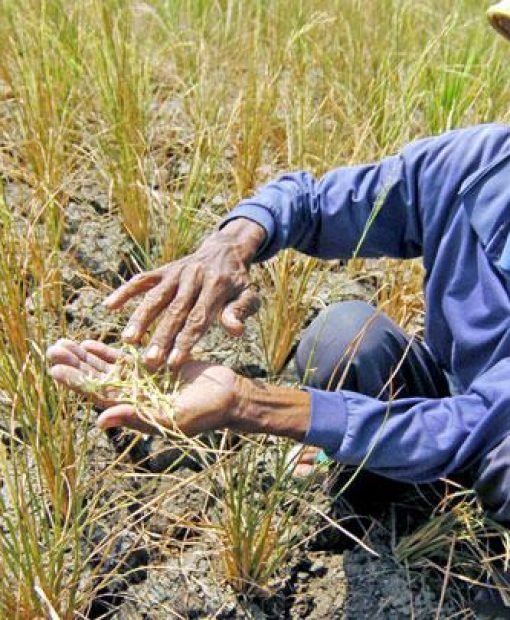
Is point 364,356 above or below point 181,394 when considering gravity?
below

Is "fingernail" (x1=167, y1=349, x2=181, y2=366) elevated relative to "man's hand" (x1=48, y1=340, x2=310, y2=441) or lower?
elevated

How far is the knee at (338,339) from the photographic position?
1823 mm

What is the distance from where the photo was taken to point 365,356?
5.97ft

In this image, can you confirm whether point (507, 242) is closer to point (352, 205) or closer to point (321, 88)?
point (352, 205)

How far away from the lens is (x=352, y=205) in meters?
1.81

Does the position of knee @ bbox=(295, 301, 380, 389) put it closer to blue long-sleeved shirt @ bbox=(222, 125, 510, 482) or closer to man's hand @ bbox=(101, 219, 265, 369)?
blue long-sleeved shirt @ bbox=(222, 125, 510, 482)

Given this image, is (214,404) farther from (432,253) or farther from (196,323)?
(432,253)

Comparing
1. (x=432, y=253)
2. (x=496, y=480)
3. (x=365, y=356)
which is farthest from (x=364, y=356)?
(x=496, y=480)

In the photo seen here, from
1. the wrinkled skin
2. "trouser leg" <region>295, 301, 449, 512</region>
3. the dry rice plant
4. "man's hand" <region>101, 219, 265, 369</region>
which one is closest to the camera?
the wrinkled skin

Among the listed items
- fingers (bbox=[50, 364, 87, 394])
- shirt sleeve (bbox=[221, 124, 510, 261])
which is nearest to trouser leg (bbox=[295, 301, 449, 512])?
shirt sleeve (bbox=[221, 124, 510, 261])

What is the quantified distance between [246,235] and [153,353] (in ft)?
0.97

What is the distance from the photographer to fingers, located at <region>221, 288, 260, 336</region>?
1.56 metres

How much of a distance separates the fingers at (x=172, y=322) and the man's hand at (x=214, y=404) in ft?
0.16

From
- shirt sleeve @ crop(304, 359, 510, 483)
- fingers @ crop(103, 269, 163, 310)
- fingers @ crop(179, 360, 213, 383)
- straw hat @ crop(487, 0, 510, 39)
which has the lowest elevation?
shirt sleeve @ crop(304, 359, 510, 483)
